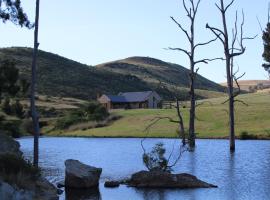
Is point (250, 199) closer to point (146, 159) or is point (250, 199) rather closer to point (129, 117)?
point (146, 159)

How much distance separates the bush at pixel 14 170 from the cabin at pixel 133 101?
12208 cm

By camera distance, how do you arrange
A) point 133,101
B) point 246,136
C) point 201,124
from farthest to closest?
point 133,101
point 201,124
point 246,136

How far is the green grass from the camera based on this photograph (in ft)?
277

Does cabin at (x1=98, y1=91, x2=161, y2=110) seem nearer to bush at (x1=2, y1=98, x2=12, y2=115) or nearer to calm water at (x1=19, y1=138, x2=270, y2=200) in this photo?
bush at (x1=2, y1=98, x2=12, y2=115)

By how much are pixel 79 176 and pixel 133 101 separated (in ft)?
399

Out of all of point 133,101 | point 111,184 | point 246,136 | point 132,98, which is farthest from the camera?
point 132,98

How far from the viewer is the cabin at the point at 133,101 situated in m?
150

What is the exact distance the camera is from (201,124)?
3674 inches

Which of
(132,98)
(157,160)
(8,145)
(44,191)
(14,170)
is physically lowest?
(44,191)

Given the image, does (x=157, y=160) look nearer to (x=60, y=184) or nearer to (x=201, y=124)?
(x=60, y=184)

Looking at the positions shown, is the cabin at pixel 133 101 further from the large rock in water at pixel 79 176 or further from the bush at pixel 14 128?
the large rock in water at pixel 79 176

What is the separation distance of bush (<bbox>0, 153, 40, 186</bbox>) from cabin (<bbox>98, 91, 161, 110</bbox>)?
401 feet

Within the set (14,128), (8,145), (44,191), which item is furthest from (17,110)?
(44,191)

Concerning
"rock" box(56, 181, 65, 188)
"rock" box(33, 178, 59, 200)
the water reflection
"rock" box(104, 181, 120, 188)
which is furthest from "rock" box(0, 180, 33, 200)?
"rock" box(104, 181, 120, 188)
